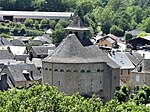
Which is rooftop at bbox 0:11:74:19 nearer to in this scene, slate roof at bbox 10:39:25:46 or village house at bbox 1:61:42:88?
slate roof at bbox 10:39:25:46

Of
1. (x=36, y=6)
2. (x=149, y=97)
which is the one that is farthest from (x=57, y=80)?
(x=36, y=6)

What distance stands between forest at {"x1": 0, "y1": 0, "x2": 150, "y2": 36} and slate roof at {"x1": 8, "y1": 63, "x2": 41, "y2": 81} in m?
72.6

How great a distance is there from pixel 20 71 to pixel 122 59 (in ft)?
45.9

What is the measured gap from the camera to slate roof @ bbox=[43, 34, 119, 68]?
66.7 metres

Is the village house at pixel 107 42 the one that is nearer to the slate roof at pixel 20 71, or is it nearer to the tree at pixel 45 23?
the tree at pixel 45 23

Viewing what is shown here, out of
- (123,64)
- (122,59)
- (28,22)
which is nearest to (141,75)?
(123,64)

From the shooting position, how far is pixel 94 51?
68688 millimetres

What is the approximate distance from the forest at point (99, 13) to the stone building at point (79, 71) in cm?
8055

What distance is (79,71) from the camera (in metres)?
66.6

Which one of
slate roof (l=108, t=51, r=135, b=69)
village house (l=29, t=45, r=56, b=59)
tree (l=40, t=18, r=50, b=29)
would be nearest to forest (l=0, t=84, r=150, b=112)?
slate roof (l=108, t=51, r=135, b=69)

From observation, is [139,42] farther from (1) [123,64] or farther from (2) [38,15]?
(1) [123,64]

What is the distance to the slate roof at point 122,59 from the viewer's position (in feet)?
269

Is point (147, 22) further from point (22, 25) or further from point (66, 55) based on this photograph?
point (66, 55)

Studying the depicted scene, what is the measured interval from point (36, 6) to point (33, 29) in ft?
87.3
